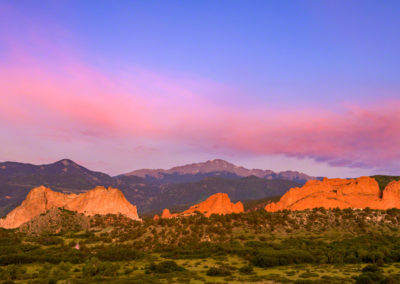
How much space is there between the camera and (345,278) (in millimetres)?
41656

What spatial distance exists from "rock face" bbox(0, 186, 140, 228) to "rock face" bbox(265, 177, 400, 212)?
59850 mm

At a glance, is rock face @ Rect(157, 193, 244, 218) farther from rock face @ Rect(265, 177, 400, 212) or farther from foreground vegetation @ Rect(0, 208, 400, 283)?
foreground vegetation @ Rect(0, 208, 400, 283)

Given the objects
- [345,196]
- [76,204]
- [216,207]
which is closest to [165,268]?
[216,207]

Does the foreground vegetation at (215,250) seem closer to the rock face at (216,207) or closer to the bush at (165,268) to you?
the bush at (165,268)

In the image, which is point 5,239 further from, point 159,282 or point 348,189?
point 348,189

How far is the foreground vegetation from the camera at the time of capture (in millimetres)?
47375

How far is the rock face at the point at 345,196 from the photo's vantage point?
107625mm

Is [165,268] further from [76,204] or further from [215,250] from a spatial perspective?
[76,204]

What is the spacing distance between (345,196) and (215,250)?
2499 inches

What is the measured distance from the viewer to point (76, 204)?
5039 inches

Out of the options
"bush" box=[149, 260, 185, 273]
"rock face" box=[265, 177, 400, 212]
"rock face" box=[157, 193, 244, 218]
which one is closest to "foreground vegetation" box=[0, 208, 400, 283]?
"bush" box=[149, 260, 185, 273]

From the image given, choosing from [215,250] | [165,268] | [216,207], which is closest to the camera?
[165,268]

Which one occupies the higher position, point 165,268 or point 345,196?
point 345,196

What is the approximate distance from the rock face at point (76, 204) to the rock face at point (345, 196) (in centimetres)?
5985
